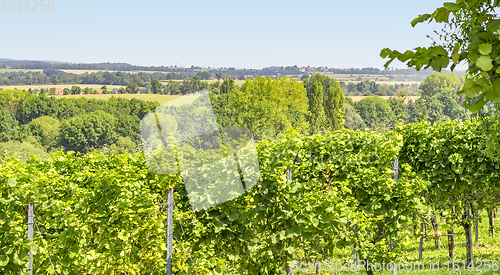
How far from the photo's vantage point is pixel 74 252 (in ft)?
13.8

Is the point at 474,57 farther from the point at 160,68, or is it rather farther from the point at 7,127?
the point at 160,68

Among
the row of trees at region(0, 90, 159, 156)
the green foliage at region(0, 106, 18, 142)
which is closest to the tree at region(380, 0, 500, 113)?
the row of trees at region(0, 90, 159, 156)

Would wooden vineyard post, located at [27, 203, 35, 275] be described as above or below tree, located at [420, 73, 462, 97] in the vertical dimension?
below

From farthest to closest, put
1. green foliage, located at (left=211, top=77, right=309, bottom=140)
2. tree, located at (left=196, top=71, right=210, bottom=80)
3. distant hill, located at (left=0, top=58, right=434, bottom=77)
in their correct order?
distant hill, located at (left=0, top=58, right=434, bottom=77)
tree, located at (left=196, top=71, right=210, bottom=80)
green foliage, located at (left=211, top=77, right=309, bottom=140)

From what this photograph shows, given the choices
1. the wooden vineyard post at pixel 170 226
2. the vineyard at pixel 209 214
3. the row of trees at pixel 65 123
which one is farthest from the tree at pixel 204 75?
the wooden vineyard post at pixel 170 226

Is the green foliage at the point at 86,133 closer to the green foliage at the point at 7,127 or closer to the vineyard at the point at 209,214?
the green foliage at the point at 7,127

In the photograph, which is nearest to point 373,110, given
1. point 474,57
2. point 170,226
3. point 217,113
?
point 217,113

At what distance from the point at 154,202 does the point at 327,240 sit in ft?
6.99

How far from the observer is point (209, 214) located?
455 centimetres

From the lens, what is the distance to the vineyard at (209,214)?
4.14 m

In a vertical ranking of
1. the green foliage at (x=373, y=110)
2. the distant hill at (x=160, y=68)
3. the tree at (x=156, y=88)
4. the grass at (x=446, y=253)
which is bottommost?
the green foliage at (x=373, y=110)

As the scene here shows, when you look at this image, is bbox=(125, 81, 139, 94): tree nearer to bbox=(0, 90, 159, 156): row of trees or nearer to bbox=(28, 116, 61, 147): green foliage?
bbox=(0, 90, 159, 156): row of trees

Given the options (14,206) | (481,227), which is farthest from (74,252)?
(481,227)

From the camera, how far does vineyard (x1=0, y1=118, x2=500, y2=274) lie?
13.6ft
